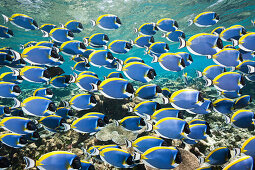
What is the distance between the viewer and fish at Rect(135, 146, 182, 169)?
216cm

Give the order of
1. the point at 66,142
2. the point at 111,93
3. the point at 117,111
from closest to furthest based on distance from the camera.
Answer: the point at 111,93 → the point at 66,142 → the point at 117,111

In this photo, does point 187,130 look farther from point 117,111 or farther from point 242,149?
point 117,111

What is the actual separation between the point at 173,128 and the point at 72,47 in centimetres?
307

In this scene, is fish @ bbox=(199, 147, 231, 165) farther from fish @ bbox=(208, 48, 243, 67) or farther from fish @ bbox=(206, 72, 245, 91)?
fish @ bbox=(208, 48, 243, 67)

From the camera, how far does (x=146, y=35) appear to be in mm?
4207

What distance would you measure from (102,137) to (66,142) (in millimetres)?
1406

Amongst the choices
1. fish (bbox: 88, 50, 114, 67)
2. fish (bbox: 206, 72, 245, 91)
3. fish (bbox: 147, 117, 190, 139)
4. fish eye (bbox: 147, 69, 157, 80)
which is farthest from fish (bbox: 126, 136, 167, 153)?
fish (bbox: 88, 50, 114, 67)

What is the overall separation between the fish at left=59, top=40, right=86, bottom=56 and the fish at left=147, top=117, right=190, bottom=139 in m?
2.64

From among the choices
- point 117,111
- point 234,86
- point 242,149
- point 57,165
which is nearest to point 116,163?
point 57,165

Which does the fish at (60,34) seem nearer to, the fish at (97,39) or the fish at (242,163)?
the fish at (97,39)

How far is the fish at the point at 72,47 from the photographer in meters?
3.66

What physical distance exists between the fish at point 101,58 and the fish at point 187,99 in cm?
174

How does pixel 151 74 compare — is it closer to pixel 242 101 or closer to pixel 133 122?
pixel 133 122

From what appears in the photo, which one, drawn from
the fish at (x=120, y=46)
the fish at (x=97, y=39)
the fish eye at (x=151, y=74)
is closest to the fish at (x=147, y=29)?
the fish at (x=120, y=46)
